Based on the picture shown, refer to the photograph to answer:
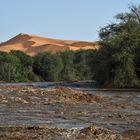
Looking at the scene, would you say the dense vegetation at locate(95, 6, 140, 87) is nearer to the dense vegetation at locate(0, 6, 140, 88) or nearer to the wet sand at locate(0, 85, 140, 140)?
the dense vegetation at locate(0, 6, 140, 88)

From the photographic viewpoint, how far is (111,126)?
59.1ft

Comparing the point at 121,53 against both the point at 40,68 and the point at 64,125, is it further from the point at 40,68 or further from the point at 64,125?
the point at 40,68

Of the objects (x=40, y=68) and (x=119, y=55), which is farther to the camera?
(x=40, y=68)

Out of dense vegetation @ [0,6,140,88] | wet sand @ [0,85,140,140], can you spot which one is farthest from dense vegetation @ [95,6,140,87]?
wet sand @ [0,85,140,140]

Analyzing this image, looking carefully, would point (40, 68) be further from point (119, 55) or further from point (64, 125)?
point (64, 125)

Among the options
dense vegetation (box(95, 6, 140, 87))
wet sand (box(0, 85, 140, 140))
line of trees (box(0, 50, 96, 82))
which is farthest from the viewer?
line of trees (box(0, 50, 96, 82))

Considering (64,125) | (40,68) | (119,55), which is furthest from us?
(40,68)

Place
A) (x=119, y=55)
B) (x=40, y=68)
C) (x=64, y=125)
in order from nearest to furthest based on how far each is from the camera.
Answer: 1. (x=64, y=125)
2. (x=119, y=55)
3. (x=40, y=68)

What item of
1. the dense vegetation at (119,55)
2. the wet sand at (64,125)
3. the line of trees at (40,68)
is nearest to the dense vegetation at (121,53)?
the dense vegetation at (119,55)

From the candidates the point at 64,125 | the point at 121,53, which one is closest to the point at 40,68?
the point at 121,53

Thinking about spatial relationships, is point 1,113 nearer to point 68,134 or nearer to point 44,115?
point 44,115

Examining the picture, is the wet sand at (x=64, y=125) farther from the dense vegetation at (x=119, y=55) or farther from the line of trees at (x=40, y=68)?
the line of trees at (x=40, y=68)

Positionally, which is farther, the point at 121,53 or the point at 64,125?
the point at 121,53

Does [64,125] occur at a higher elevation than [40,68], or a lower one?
lower
